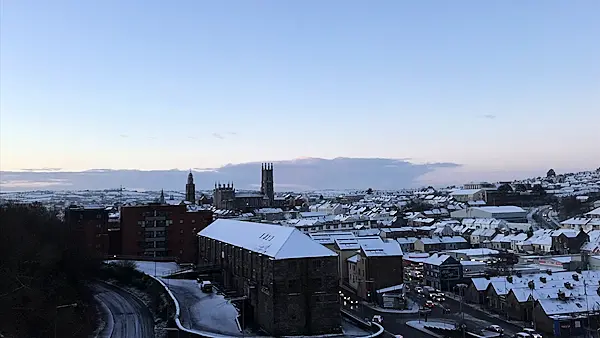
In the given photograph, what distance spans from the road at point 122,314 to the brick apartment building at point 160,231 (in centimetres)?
1120

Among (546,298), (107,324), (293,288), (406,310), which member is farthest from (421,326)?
(107,324)

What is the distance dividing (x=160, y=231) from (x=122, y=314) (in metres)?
24.2

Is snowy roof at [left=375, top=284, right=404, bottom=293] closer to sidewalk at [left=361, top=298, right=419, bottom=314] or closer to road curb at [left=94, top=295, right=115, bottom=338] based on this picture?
sidewalk at [left=361, top=298, right=419, bottom=314]

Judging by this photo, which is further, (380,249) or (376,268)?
(380,249)

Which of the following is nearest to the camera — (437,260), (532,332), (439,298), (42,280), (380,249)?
(532,332)

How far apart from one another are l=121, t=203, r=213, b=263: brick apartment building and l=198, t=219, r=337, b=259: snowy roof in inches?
667

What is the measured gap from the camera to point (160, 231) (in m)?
64.2

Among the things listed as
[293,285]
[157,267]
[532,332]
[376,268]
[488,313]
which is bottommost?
[488,313]

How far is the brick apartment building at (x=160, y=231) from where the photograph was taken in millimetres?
63094

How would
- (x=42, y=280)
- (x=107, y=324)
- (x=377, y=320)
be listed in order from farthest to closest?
(x=377, y=320) → (x=107, y=324) → (x=42, y=280)

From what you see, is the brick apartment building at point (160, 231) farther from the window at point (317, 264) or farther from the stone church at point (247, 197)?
the stone church at point (247, 197)

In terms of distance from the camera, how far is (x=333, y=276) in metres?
34.6

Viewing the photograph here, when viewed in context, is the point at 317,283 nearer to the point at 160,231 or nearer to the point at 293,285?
the point at 293,285

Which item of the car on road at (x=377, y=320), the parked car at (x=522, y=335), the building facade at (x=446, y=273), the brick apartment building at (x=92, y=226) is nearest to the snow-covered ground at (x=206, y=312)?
the car on road at (x=377, y=320)
